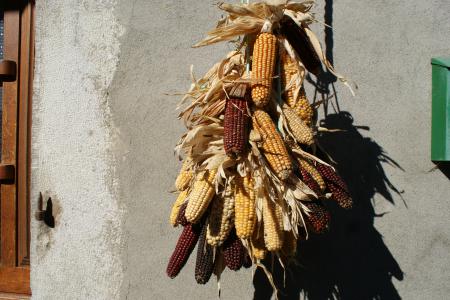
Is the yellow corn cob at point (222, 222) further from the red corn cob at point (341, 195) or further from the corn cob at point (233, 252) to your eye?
the red corn cob at point (341, 195)

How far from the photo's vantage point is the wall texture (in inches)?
99.0

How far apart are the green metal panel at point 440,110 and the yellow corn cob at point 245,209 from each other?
1637mm

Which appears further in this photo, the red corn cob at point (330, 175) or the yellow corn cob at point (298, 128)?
the red corn cob at point (330, 175)

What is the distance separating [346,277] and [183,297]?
1359mm

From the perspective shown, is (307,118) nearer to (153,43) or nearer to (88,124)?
(153,43)

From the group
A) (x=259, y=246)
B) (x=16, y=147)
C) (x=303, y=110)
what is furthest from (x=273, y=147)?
(x=16, y=147)

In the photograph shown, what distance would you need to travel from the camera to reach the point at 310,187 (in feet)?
5.51

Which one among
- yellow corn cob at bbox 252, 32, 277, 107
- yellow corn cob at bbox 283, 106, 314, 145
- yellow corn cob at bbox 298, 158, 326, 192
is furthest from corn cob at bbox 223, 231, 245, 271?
yellow corn cob at bbox 252, 32, 277, 107

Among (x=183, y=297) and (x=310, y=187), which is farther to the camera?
(x=183, y=297)

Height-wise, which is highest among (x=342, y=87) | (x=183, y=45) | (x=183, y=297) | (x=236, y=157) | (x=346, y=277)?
(x=183, y=45)

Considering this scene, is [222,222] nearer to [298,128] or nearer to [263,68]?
[298,128]

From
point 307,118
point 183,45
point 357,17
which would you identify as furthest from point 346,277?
point 183,45

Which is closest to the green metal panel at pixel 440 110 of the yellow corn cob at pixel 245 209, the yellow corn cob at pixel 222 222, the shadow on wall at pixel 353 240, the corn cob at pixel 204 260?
the shadow on wall at pixel 353 240

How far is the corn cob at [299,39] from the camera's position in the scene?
1801mm
